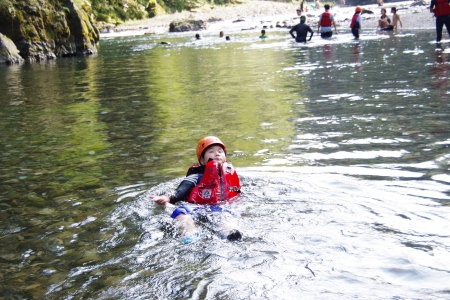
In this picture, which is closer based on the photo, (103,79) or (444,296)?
(444,296)

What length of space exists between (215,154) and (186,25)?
43.8 meters

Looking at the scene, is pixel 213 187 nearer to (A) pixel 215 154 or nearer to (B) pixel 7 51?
(A) pixel 215 154

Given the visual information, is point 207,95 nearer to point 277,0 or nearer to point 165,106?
point 165,106

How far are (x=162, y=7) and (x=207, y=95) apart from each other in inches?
2121

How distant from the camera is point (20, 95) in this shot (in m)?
14.9

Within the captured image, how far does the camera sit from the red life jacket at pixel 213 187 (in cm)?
562

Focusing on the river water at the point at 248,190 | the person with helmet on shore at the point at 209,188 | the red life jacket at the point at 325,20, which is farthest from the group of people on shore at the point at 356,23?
the person with helmet on shore at the point at 209,188

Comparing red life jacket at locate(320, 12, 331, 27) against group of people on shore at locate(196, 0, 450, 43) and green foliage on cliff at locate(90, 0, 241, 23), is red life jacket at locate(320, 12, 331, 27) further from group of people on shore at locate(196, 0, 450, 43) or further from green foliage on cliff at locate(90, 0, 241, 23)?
green foliage on cliff at locate(90, 0, 241, 23)

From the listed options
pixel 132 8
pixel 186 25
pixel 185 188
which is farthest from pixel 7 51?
pixel 132 8

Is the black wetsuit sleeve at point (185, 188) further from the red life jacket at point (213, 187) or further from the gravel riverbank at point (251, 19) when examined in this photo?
the gravel riverbank at point (251, 19)

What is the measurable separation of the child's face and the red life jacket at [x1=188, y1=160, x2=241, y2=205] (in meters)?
0.23

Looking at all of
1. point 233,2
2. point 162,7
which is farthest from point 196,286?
point 233,2

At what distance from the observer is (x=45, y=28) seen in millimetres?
28141

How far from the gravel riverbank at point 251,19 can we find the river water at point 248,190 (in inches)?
919
